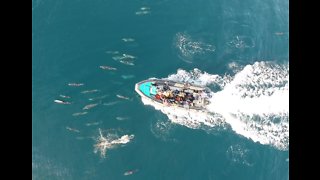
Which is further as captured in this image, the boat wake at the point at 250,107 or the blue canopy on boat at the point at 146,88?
the boat wake at the point at 250,107

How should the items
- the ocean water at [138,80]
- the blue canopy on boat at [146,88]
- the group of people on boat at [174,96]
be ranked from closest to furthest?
the ocean water at [138,80] < the blue canopy on boat at [146,88] < the group of people on boat at [174,96]

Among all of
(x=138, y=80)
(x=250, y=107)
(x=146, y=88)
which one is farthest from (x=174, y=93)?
(x=250, y=107)

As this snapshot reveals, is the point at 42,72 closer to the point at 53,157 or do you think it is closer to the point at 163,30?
the point at 53,157

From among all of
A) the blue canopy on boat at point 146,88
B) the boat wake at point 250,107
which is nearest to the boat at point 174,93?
the blue canopy on boat at point 146,88

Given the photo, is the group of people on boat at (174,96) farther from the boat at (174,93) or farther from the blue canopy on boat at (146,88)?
the blue canopy on boat at (146,88)
